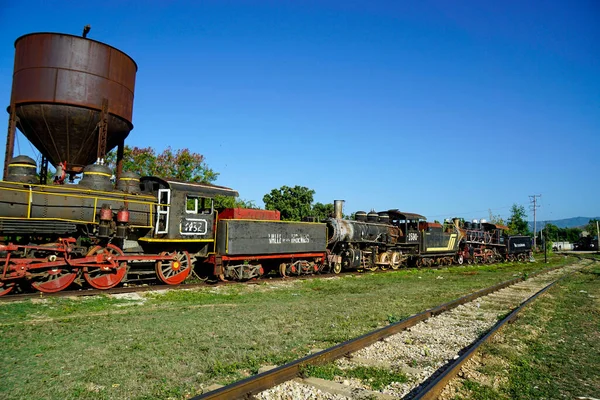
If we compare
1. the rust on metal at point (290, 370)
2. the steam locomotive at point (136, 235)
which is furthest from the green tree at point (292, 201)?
the rust on metal at point (290, 370)

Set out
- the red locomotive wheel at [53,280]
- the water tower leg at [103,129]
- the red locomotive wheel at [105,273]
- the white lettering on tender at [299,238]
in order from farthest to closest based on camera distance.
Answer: the white lettering on tender at [299,238]
the water tower leg at [103,129]
the red locomotive wheel at [105,273]
the red locomotive wheel at [53,280]

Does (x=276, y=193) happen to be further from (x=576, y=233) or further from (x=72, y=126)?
(x=576, y=233)

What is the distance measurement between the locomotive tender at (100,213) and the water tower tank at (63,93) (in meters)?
0.04

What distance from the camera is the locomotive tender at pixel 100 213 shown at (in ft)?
35.1

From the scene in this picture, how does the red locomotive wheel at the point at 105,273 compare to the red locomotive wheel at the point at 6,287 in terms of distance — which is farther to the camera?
the red locomotive wheel at the point at 105,273

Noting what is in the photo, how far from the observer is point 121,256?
39.0 feet

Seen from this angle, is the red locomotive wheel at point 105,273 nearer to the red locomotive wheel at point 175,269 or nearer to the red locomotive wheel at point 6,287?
the red locomotive wheel at point 175,269

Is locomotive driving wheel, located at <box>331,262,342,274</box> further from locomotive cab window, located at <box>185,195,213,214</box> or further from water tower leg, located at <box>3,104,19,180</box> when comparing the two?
water tower leg, located at <box>3,104,19,180</box>

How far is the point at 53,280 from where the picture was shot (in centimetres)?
1085

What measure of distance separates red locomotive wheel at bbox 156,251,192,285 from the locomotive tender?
0.11 ft

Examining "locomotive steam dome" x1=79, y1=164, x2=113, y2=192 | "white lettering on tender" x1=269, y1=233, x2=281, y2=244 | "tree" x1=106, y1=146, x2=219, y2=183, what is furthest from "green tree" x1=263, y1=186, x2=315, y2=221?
"locomotive steam dome" x1=79, y1=164, x2=113, y2=192

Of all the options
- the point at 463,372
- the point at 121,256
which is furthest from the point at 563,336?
the point at 121,256

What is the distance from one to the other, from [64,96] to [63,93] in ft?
0.37

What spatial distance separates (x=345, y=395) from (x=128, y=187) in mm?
10739
